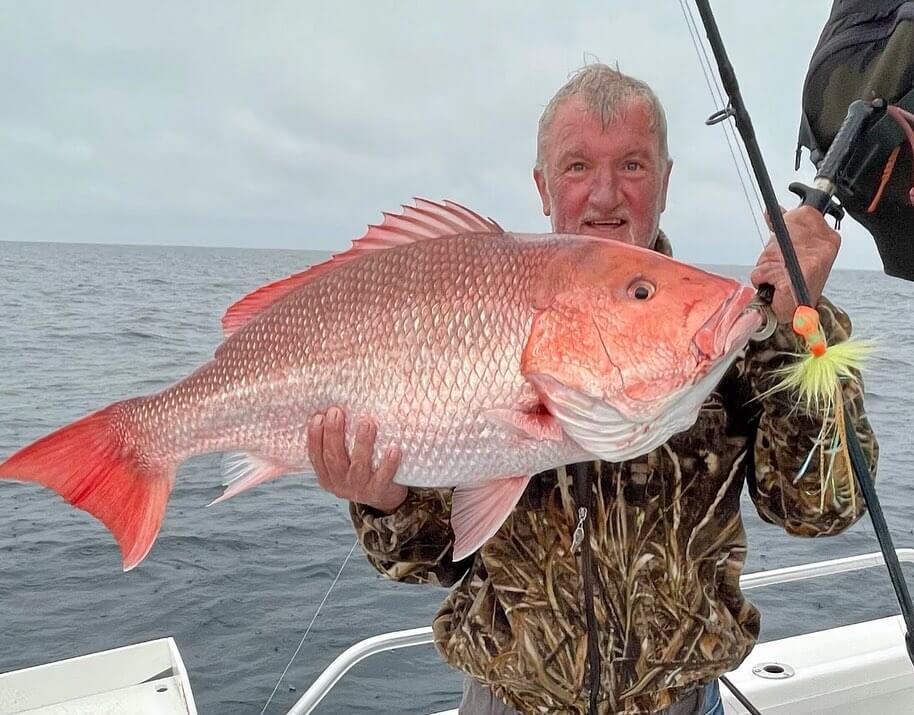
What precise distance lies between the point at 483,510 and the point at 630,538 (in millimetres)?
481

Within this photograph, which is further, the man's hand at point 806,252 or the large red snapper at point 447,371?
the man's hand at point 806,252

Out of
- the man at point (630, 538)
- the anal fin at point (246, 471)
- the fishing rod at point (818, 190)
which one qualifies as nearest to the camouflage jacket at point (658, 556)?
the man at point (630, 538)

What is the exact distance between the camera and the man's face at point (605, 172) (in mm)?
2031

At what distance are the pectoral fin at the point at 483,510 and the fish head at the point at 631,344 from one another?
0.18 metres

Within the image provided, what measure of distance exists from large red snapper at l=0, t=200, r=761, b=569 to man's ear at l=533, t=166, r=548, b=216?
23.9 inches

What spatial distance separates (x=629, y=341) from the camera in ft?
4.75

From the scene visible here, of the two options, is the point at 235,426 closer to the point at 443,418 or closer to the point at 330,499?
the point at 443,418

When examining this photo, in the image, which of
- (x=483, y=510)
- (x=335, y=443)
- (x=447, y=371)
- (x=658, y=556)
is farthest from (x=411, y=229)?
(x=658, y=556)

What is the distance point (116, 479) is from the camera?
5.85ft

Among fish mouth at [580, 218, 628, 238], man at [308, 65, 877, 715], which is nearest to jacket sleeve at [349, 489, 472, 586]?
man at [308, 65, 877, 715]

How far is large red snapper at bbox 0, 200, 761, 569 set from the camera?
1.43m

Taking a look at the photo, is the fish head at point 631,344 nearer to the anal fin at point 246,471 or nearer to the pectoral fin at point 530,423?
the pectoral fin at point 530,423

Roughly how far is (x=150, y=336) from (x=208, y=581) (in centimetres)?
1511

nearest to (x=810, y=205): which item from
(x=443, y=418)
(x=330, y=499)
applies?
(x=443, y=418)
